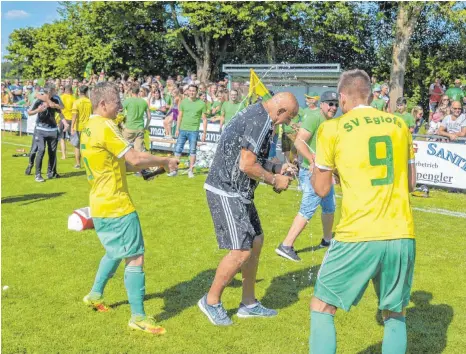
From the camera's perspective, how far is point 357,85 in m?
3.35

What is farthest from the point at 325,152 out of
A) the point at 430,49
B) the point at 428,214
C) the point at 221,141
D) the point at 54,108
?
the point at 430,49

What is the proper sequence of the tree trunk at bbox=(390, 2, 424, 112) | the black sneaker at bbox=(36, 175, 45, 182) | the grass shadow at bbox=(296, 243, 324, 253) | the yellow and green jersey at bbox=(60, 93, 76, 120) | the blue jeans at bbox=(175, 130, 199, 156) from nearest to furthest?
the grass shadow at bbox=(296, 243, 324, 253)
the black sneaker at bbox=(36, 175, 45, 182)
the blue jeans at bbox=(175, 130, 199, 156)
the yellow and green jersey at bbox=(60, 93, 76, 120)
the tree trunk at bbox=(390, 2, 424, 112)

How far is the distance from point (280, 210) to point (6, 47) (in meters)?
56.5

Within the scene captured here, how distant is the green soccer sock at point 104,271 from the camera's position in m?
4.69

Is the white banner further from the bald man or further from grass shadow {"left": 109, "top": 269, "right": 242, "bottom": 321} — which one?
the bald man

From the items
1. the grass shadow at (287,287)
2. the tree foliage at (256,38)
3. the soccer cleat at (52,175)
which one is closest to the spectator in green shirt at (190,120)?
the soccer cleat at (52,175)

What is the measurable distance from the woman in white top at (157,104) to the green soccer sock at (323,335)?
1455 cm

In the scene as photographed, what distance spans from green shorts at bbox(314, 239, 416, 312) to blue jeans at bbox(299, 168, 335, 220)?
319cm

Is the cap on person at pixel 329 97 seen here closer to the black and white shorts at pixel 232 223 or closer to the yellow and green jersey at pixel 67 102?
the black and white shorts at pixel 232 223

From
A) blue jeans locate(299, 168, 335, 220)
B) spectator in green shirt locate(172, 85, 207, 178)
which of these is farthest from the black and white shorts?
spectator in green shirt locate(172, 85, 207, 178)

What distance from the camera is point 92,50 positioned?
41594 millimetres

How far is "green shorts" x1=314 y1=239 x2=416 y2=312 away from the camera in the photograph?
3.23 m

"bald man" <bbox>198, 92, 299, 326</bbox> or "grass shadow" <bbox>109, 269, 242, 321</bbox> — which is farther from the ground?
"bald man" <bbox>198, 92, 299, 326</bbox>

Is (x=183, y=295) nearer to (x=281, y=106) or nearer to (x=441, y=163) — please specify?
(x=281, y=106)
